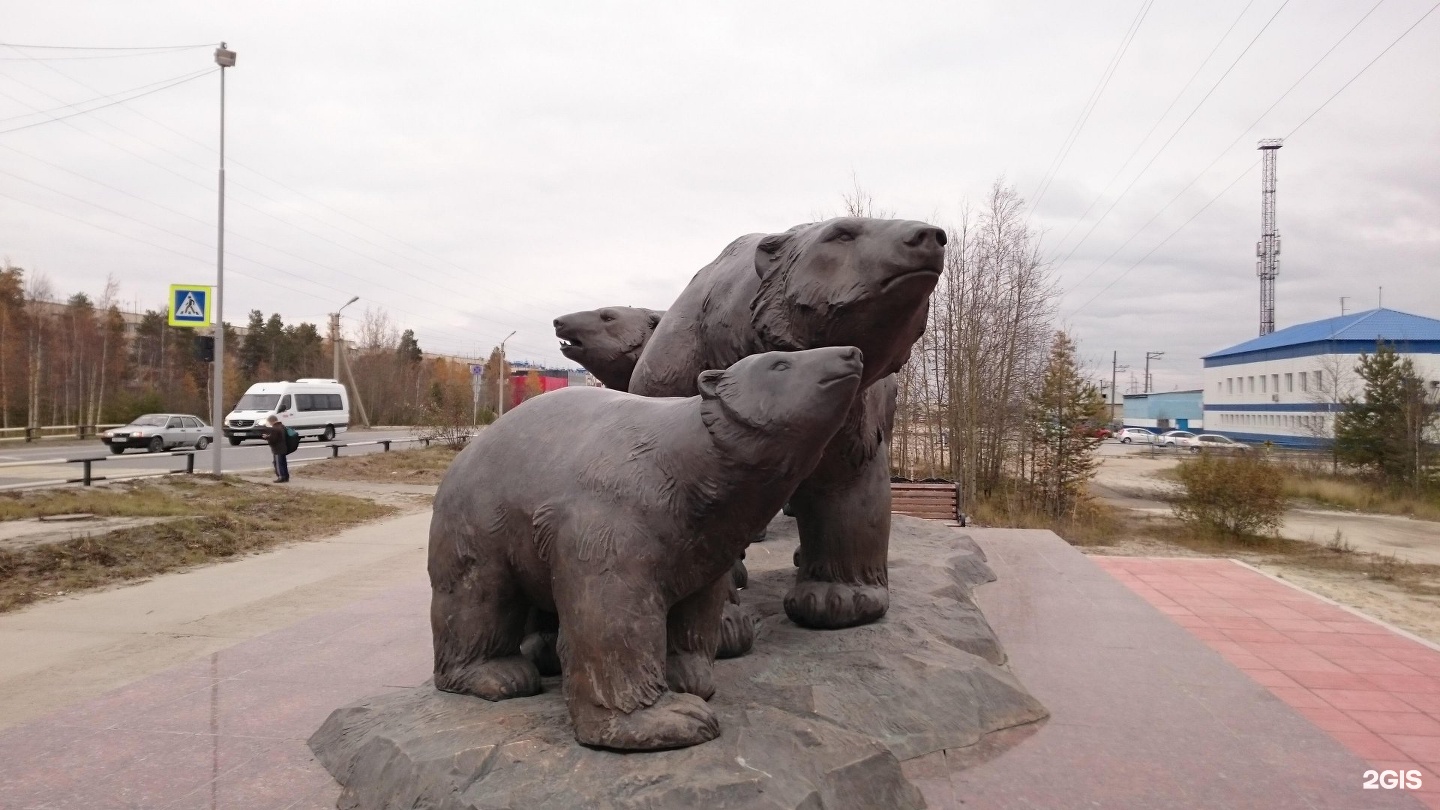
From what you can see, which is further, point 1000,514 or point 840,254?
point 1000,514

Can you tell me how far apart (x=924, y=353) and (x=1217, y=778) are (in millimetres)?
11635

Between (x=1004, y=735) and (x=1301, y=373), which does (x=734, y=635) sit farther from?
(x=1301, y=373)

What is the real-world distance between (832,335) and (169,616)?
550cm

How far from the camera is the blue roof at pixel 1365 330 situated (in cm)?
2631

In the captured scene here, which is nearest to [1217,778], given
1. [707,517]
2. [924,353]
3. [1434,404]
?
[707,517]

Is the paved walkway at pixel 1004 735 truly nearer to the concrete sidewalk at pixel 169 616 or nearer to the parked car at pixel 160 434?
the concrete sidewalk at pixel 169 616

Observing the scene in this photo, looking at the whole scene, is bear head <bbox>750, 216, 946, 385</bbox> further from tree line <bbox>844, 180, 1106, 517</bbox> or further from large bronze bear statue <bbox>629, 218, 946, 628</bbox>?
tree line <bbox>844, 180, 1106, 517</bbox>

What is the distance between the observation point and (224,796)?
87.7 inches

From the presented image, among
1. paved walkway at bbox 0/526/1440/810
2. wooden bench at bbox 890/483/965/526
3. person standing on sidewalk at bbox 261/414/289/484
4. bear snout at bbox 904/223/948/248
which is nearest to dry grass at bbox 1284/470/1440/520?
wooden bench at bbox 890/483/965/526

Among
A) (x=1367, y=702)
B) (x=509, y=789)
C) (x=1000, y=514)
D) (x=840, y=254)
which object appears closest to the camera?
(x=509, y=789)

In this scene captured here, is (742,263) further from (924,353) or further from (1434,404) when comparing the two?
(1434,404)

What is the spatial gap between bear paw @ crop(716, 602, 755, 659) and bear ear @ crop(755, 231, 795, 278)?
1137mm

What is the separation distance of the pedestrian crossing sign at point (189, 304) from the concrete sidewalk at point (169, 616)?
19.0 feet

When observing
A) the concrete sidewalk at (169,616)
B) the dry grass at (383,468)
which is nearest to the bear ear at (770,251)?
the concrete sidewalk at (169,616)
